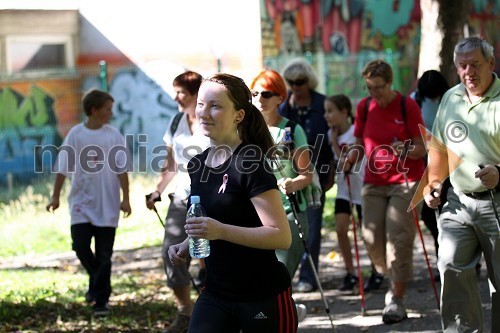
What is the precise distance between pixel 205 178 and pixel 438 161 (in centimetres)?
239

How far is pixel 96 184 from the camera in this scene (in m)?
8.88

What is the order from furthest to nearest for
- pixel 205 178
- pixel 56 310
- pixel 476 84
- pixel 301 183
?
pixel 56 310
pixel 301 183
pixel 476 84
pixel 205 178

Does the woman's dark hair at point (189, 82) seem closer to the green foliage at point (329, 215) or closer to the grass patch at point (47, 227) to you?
the grass patch at point (47, 227)

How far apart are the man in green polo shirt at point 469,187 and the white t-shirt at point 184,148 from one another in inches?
82.6

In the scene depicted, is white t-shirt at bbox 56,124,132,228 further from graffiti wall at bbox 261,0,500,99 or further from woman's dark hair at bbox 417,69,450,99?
graffiti wall at bbox 261,0,500,99

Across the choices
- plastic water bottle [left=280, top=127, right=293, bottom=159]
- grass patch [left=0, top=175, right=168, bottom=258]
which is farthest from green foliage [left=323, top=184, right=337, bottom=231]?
plastic water bottle [left=280, top=127, right=293, bottom=159]

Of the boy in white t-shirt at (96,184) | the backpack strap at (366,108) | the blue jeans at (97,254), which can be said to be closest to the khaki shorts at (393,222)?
the backpack strap at (366,108)

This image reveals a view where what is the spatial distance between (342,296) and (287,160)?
262 cm

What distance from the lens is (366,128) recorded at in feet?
27.7

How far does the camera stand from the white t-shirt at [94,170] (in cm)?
879

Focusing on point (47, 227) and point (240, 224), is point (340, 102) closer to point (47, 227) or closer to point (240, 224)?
point (240, 224)

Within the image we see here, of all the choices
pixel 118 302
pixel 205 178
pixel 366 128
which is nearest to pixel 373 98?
pixel 366 128

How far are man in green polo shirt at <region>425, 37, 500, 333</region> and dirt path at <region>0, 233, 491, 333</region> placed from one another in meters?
1.30

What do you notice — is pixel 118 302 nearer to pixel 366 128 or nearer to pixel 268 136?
pixel 366 128
